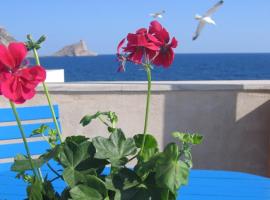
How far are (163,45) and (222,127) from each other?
2454 millimetres

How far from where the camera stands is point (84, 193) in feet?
2.59

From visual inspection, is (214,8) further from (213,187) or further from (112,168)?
(213,187)

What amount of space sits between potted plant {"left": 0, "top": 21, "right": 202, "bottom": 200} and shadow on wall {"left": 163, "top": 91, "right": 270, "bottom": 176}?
235 cm

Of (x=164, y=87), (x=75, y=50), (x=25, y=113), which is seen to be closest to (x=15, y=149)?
(x=25, y=113)

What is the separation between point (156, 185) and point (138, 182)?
3cm

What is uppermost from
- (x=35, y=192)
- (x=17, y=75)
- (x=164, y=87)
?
(x=17, y=75)

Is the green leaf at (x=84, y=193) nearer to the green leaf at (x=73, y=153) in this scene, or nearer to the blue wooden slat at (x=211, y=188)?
the green leaf at (x=73, y=153)

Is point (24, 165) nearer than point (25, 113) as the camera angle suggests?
Yes

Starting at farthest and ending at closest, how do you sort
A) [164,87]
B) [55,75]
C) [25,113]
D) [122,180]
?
[55,75] → [164,87] → [25,113] → [122,180]

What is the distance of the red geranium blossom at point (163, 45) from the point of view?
0.86 metres

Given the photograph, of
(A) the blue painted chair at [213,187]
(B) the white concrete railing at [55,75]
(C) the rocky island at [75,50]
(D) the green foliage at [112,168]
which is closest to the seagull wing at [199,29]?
(D) the green foliage at [112,168]

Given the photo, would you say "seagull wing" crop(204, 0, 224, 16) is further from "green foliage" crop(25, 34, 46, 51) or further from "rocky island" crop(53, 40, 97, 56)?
"rocky island" crop(53, 40, 97, 56)

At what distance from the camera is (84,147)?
0.86 m

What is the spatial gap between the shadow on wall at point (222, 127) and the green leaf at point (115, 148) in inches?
92.5
